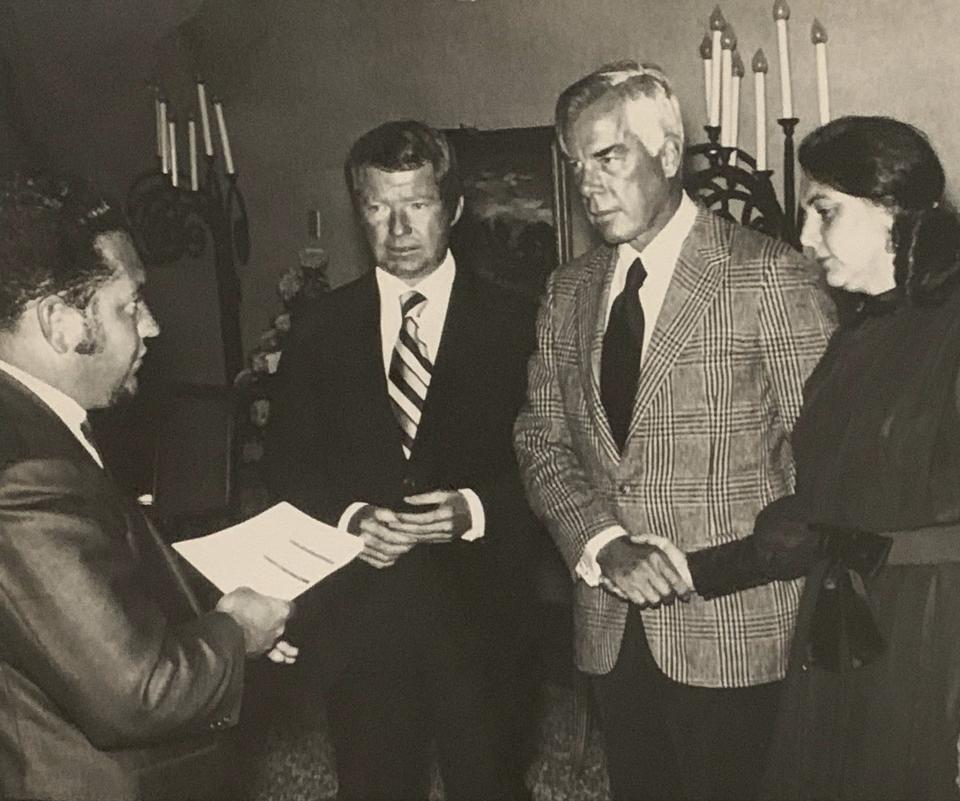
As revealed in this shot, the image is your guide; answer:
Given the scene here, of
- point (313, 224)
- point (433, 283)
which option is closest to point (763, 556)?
point (433, 283)

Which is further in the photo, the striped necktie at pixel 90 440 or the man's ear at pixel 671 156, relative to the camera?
the man's ear at pixel 671 156

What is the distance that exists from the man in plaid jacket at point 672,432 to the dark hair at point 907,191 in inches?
6.7

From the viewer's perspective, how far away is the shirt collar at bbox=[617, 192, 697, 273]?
1.68 m

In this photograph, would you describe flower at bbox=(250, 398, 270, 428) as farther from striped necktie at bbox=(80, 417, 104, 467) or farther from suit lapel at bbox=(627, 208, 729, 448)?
striped necktie at bbox=(80, 417, 104, 467)

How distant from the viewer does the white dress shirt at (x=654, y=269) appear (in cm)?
169

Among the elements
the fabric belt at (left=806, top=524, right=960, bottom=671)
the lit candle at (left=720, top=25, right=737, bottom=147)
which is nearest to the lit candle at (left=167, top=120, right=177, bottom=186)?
the lit candle at (left=720, top=25, right=737, bottom=147)

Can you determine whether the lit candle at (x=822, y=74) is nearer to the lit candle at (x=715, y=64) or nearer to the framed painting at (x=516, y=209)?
the lit candle at (x=715, y=64)

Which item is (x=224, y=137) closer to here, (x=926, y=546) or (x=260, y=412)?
(x=260, y=412)

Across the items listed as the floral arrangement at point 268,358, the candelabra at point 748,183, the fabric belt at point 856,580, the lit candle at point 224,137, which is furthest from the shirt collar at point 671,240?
the lit candle at point 224,137

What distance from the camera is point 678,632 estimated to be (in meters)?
1.68

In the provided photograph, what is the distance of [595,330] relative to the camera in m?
1.75

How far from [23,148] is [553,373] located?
1359 millimetres

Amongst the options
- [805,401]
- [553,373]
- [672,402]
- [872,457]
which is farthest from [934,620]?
[553,373]

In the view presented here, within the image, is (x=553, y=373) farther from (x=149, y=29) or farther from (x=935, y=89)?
(x=149, y=29)
